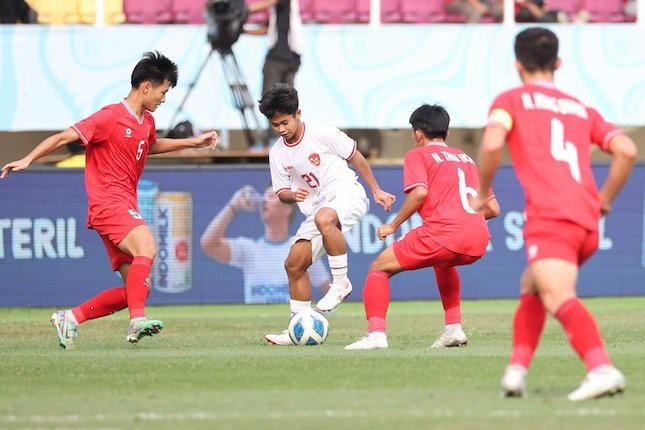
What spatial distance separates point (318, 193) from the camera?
38.5 ft

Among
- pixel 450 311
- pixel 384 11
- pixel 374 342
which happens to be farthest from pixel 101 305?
pixel 384 11

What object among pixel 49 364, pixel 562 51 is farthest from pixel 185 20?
pixel 49 364

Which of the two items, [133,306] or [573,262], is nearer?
[573,262]

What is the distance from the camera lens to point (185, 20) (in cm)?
1984

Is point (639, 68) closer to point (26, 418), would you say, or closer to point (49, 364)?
point (49, 364)

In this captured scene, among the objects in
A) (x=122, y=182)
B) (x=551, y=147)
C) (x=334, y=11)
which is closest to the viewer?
(x=551, y=147)

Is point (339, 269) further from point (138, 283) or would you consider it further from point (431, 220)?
point (138, 283)

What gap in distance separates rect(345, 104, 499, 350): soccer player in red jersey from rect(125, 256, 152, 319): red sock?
1629 mm

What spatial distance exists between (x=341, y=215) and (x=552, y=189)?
427 cm

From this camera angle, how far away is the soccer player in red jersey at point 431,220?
34.4 ft

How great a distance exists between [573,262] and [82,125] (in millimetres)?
4879

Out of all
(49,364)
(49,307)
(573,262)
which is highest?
(573,262)

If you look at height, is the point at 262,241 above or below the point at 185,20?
below

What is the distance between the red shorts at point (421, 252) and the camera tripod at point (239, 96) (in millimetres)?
8844
